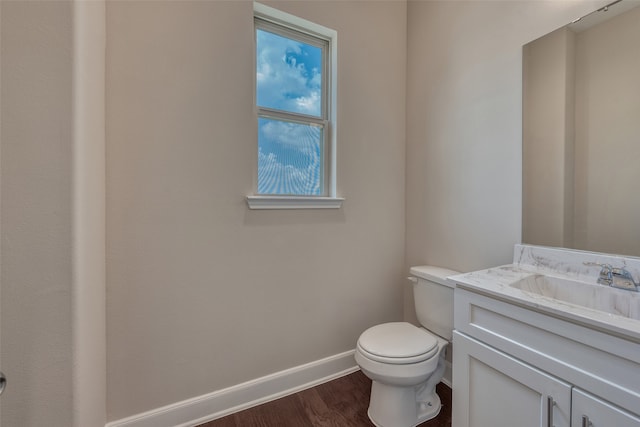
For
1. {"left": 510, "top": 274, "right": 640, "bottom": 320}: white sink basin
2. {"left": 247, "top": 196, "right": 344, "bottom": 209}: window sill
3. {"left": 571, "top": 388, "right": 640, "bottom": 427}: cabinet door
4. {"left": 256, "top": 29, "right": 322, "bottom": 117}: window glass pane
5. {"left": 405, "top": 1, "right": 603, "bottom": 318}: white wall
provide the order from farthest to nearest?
{"left": 256, "top": 29, "right": 322, "bottom": 117}: window glass pane → {"left": 247, "top": 196, "right": 344, "bottom": 209}: window sill → {"left": 405, "top": 1, "right": 603, "bottom": 318}: white wall → {"left": 510, "top": 274, "right": 640, "bottom": 320}: white sink basin → {"left": 571, "top": 388, "right": 640, "bottom": 427}: cabinet door

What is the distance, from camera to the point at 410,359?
1.20 metres

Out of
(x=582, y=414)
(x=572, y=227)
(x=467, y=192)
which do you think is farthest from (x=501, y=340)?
(x=467, y=192)

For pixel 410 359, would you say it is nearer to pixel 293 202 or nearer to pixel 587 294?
pixel 587 294

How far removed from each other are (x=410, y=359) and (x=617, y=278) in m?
0.84

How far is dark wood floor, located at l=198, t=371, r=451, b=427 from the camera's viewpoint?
1342 millimetres

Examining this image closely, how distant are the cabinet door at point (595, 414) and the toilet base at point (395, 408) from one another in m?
0.73

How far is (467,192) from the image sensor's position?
59.8 inches

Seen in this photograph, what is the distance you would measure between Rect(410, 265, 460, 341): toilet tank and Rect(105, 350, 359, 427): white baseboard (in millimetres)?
594

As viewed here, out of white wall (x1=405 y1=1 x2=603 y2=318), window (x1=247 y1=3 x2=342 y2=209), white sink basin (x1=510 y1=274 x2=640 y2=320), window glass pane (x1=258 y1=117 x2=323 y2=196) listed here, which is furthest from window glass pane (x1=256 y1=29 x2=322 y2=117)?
white sink basin (x1=510 y1=274 x2=640 y2=320)

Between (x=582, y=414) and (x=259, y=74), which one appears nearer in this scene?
(x=582, y=414)

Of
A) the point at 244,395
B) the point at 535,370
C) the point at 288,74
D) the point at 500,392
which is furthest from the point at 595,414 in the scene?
the point at 288,74

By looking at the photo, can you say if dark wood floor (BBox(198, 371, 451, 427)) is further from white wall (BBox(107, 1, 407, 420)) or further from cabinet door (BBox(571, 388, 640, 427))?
cabinet door (BBox(571, 388, 640, 427))

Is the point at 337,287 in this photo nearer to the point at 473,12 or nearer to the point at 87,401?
the point at 87,401

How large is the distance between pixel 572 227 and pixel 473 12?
1279 millimetres
